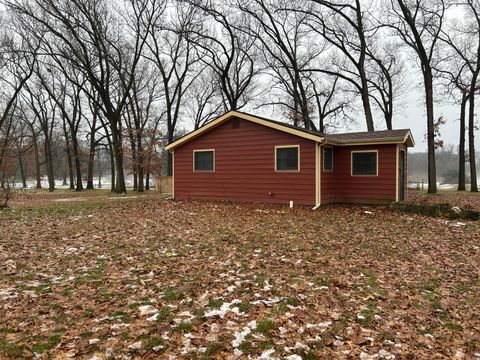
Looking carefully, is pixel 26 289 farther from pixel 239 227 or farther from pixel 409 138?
pixel 409 138

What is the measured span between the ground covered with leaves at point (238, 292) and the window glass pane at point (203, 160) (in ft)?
22.1

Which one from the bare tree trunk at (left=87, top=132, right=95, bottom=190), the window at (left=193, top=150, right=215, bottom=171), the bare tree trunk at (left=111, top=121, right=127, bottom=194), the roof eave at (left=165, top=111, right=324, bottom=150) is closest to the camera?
the roof eave at (left=165, top=111, right=324, bottom=150)

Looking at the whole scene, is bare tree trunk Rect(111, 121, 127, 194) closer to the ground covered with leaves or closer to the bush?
the ground covered with leaves

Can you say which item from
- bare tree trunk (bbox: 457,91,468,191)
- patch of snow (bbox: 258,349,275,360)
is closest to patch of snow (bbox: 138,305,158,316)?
patch of snow (bbox: 258,349,275,360)

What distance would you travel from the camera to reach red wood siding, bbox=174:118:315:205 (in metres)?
14.0

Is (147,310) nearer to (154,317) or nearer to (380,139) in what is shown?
(154,317)

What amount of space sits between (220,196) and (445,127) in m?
23.2

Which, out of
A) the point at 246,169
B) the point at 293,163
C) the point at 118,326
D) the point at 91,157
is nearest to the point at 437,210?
the point at 293,163

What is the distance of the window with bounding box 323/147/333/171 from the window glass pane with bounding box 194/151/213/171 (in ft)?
16.7

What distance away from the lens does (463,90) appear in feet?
82.8

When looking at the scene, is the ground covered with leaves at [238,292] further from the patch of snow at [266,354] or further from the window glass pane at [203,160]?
the window glass pane at [203,160]

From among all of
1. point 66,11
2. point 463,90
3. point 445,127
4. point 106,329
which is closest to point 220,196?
point 106,329

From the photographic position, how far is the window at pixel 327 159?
47.2 feet

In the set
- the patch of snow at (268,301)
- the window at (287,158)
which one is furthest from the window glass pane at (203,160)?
the patch of snow at (268,301)
